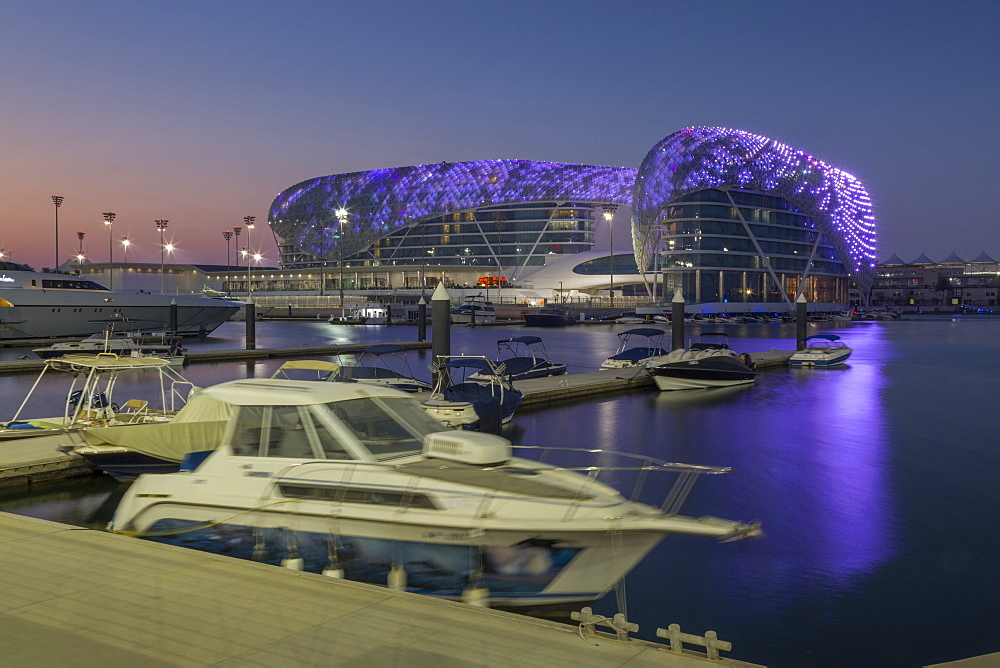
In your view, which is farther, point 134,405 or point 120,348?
point 120,348

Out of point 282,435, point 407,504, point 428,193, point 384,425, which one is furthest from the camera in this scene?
point 428,193

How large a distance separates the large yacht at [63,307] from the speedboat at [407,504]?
48.4 metres

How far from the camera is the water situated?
9305 mm

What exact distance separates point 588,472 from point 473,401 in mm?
12638

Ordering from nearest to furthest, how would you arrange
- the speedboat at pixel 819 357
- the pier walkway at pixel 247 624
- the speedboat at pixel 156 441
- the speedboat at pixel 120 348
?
the pier walkway at pixel 247 624
the speedboat at pixel 156 441
the speedboat at pixel 120 348
the speedboat at pixel 819 357

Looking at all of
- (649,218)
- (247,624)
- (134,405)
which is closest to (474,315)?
(649,218)

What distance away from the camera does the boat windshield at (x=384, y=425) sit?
8.77 meters

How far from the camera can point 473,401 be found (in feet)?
66.2

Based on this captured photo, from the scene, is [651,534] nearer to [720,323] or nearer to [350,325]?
[350,325]

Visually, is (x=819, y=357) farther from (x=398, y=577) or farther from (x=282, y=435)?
(x=398, y=577)

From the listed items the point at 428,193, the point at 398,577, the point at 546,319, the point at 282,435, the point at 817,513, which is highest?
the point at 428,193

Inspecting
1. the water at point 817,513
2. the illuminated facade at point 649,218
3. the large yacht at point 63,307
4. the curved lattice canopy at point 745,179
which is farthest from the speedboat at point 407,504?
the curved lattice canopy at point 745,179

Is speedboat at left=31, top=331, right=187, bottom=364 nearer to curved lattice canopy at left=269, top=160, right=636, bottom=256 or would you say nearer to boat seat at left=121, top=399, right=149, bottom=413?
boat seat at left=121, top=399, right=149, bottom=413

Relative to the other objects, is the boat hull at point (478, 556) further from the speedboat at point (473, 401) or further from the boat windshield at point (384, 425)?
the speedboat at point (473, 401)
